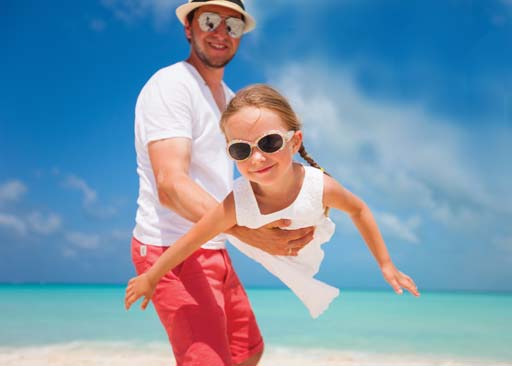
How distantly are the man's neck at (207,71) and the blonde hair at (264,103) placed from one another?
2.54ft

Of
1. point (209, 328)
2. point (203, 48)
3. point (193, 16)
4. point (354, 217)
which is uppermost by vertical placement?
point (193, 16)

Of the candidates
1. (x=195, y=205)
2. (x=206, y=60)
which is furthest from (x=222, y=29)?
(x=195, y=205)

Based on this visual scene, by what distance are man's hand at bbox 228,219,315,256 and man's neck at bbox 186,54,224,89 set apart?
112 cm

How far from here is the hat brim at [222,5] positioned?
3.30 meters

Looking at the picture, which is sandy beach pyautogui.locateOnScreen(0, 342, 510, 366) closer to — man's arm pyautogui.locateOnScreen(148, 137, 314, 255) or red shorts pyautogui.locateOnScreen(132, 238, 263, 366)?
red shorts pyautogui.locateOnScreen(132, 238, 263, 366)

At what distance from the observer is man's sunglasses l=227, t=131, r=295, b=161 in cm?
246

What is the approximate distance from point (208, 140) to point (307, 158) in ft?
1.93

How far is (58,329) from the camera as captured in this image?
12625 mm

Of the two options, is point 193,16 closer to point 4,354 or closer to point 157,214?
point 157,214

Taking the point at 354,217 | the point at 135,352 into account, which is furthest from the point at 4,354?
the point at 354,217

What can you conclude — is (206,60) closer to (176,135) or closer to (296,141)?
(176,135)

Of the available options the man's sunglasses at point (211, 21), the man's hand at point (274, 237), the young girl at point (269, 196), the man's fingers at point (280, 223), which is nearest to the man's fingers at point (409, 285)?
the young girl at point (269, 196)

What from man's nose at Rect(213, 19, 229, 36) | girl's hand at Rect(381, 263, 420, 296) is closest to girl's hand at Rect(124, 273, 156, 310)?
girl's hand at Rect(381, 263, 420, 296)

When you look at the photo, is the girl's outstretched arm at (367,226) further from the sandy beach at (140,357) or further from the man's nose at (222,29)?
the sandy beach at (140,357)
